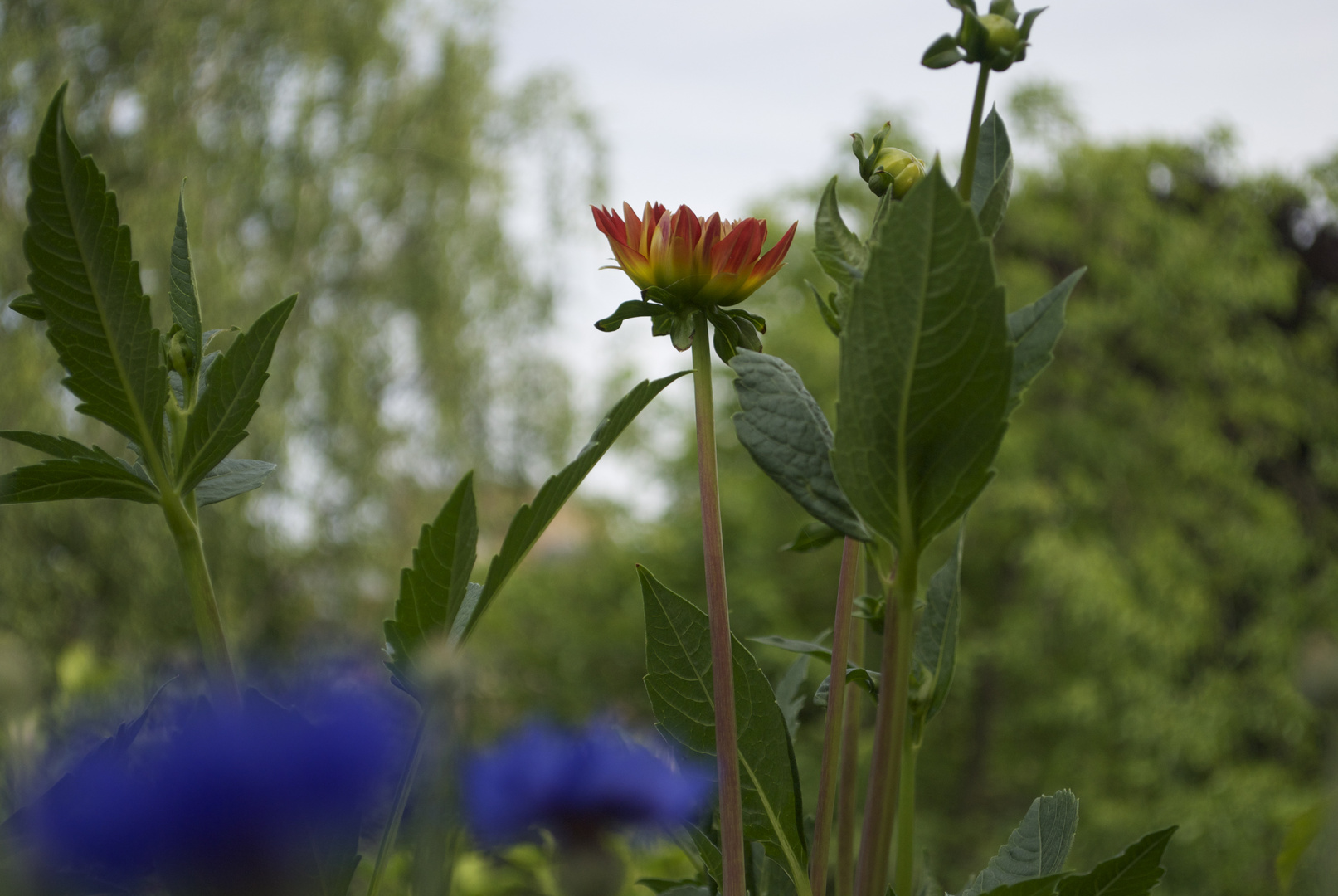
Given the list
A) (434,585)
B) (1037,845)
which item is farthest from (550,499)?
(1037,845)

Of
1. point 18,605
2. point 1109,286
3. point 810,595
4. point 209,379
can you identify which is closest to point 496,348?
point 810,595

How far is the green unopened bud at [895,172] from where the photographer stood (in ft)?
0.84

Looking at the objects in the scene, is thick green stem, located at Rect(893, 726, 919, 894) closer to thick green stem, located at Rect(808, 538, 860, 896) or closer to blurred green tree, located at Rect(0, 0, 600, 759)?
thick green stem, located at Rect(808, 538, 860, 896)

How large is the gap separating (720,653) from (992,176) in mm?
122

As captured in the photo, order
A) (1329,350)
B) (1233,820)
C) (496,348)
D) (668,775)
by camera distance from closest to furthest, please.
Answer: (668,775)
(1233,820)
(1329,350)
(496,348)

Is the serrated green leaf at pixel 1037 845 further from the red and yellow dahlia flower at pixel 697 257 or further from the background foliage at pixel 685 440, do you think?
the background foliage at pixel 685 440

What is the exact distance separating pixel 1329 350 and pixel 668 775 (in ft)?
16.4

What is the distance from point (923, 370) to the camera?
0.19 m

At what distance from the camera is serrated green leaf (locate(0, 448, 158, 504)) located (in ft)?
0.75

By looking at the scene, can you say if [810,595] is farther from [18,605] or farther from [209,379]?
[209,379]

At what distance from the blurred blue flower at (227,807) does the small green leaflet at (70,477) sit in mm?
118

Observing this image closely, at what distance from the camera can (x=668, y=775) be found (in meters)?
0.17

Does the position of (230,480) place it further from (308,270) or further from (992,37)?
(308,270)

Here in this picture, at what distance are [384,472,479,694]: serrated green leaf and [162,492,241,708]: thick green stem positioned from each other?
3cm
